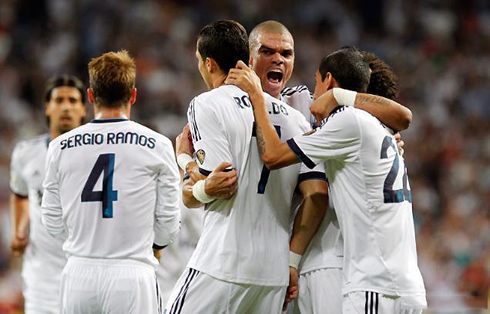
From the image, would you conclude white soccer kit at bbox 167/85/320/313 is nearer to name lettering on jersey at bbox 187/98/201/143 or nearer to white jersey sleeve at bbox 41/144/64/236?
name lettering on jersey at bbox 187/98/201/143

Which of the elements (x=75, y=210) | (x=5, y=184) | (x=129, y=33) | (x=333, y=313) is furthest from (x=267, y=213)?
(x=129, y=33)

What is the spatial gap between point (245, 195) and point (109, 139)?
3.50 feet

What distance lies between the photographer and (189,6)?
16.1m

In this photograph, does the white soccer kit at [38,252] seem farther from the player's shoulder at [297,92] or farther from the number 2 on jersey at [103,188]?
the player's shoulder at [297,92]

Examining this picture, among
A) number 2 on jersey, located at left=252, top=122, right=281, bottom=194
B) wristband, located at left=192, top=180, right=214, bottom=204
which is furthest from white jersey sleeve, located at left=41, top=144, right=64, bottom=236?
number 2 on jersey, located at left=252, top=122, right=281, bottom=194

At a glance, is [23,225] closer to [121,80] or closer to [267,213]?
[121,80]

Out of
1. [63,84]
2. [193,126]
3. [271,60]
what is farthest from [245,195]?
[63,84]

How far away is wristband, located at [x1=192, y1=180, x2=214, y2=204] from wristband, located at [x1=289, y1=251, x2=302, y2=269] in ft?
2.01

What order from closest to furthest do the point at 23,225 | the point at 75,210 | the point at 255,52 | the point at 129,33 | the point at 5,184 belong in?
the point at 75,210 < the point at 255,52 < the point at 23,225 < the point at 5,184 < the point at 129,33

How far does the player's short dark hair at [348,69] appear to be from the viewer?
492 centimetres

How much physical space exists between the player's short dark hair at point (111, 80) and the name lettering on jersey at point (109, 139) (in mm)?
215

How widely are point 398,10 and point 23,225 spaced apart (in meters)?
11.0

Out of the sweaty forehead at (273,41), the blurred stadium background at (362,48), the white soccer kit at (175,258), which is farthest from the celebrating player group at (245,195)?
the blurred stadium background at (362,48)

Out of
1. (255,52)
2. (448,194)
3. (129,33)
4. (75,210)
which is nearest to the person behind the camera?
(75,210)
